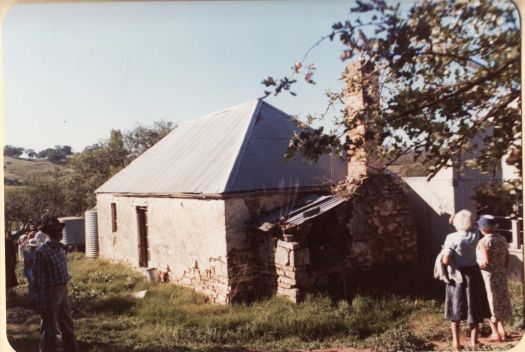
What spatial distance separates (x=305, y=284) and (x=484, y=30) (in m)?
4.60

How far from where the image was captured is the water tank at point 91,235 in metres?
12.2

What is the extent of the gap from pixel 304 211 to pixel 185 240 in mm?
2713

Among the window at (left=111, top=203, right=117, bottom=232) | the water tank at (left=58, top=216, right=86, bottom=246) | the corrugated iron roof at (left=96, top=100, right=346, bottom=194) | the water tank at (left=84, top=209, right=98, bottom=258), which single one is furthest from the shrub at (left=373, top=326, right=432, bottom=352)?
the water tank at (left=58, top=216, right=86, bottom=246)

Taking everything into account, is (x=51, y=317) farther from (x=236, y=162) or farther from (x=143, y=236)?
(x=143, y=236)

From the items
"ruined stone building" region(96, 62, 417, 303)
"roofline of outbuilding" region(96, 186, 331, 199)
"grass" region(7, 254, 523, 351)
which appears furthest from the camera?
"roofline of outbuilding" region(96, 186, 331, 199)

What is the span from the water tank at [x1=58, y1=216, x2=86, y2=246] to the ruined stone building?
5.10 meters

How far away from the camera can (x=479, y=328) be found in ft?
16.1

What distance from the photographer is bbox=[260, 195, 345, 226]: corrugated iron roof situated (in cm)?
659

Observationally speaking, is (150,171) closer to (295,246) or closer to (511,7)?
(295,246)

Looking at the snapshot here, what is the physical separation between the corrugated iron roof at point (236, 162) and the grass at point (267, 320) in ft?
6.97

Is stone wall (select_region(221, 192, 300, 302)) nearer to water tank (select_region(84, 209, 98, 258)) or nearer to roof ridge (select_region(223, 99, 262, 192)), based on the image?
roof ridge (select_region(223, 99, 262, 192))

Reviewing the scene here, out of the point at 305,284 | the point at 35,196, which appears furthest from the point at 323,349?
the point at 35,196

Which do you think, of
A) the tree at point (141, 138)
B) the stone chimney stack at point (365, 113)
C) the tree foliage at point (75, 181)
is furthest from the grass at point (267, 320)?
the tree at point (141, 138)

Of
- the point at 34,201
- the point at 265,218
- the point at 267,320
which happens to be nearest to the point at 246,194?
the point at 265,218
